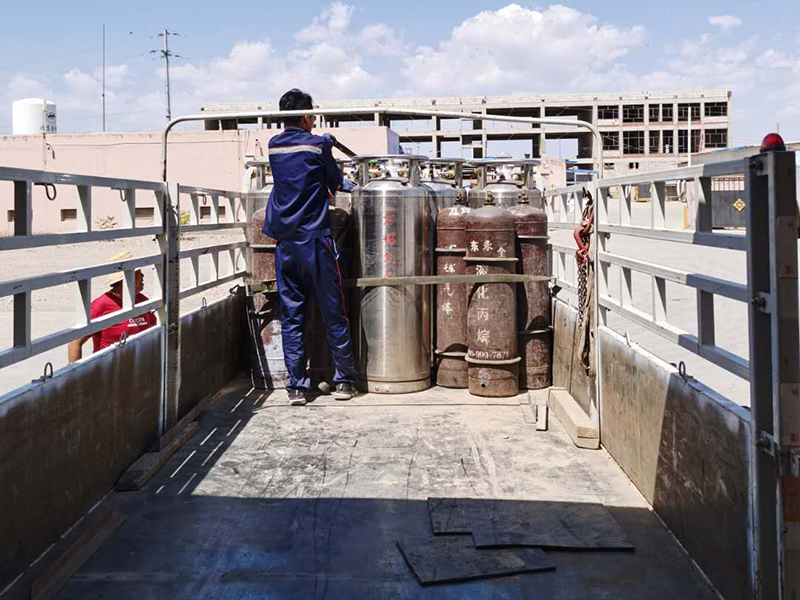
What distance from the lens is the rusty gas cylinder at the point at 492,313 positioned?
6820 mm

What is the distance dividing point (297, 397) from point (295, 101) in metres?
2.45

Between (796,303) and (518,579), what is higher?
(796,303)

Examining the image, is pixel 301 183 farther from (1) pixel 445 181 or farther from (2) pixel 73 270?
(1) pixel 445 181

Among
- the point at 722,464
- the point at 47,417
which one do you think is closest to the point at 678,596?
the point at 722,464

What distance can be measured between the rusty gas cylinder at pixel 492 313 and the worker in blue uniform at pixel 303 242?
109cm

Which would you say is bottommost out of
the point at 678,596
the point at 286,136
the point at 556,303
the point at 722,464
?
the point at 678,596

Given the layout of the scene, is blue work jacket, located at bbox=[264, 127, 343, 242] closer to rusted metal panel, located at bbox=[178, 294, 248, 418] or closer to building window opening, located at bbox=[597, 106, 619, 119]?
rusted metal panel, located at bbox=[178, 294, 248, 418]

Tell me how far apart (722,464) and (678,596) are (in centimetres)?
57

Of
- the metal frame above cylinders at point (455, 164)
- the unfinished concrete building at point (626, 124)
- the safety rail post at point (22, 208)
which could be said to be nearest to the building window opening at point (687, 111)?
the unfinished concrete building at point (626, 124)

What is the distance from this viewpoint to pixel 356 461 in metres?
5.02

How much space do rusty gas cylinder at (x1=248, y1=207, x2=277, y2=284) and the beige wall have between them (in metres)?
34.1

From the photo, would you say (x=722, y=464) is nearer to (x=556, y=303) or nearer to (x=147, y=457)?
A: (x=147, y=457)

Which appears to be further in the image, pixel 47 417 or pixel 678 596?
pixel 47 417

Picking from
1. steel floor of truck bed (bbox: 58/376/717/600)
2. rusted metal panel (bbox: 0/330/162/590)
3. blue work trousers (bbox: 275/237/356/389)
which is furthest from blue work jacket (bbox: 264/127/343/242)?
rusted metal panel (bbox: 0/330/162/590)
